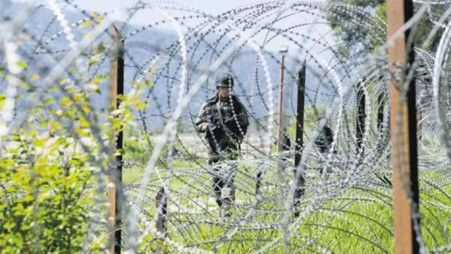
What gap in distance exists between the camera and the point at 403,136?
2.81 m

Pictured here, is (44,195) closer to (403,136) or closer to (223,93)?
(403,136)

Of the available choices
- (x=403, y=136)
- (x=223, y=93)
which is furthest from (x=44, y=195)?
(x=223, y=93)

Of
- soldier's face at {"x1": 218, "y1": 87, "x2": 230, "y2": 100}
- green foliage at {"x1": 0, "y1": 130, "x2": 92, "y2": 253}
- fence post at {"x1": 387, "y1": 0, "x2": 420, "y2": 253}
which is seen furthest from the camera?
soldier's face at {"x1": 218, "y1": 87, "x2": 230, "y2": 100}

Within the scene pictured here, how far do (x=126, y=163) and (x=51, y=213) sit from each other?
44.8 inches

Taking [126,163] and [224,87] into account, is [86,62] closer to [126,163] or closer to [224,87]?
[126,163]

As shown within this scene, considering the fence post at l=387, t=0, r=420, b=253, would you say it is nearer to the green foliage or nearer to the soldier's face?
the green foliage

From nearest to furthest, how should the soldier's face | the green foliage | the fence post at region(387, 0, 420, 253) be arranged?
the fence post at region(387, 0, 420, 253) < the green foliage < the soldier's face

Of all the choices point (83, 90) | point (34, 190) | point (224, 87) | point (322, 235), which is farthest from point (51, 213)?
point (224, 87)

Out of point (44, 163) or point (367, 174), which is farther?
point (367, 174)

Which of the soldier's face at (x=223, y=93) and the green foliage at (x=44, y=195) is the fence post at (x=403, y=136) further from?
the soldier's face at (x=223, y=93)

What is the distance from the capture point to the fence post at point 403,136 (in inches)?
109

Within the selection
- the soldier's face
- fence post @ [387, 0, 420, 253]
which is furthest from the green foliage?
the soldier's face

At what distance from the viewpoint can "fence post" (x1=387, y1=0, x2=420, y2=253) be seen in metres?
2.78

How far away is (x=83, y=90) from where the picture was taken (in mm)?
3121
